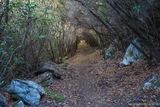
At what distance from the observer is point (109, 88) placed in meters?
11.9

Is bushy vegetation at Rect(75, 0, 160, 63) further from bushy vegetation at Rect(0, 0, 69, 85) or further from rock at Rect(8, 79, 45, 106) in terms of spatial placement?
rock at Rect(8, 79, 45, 106)

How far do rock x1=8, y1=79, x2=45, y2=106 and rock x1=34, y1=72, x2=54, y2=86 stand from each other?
9.03 feet

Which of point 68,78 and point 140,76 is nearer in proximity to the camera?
point 140,76

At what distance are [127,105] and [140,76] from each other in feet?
9.43

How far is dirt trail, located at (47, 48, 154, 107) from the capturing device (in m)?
10.2

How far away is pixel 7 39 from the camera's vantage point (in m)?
11.4

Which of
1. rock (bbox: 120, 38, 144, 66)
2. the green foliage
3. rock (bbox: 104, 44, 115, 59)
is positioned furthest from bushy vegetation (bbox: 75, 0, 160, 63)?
rock (bbox: 104, 44, 115, 59)

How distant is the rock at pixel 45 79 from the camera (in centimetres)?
1327

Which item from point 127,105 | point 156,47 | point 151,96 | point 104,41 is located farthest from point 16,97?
point 104,41

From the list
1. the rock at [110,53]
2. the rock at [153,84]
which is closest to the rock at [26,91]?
the rock at [153,84]

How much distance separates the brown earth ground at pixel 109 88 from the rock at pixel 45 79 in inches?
10.4

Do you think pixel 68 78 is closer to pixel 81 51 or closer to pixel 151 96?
pixel 151 96

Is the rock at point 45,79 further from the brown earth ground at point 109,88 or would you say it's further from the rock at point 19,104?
the rock at point 19,104

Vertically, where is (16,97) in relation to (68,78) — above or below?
→ above
